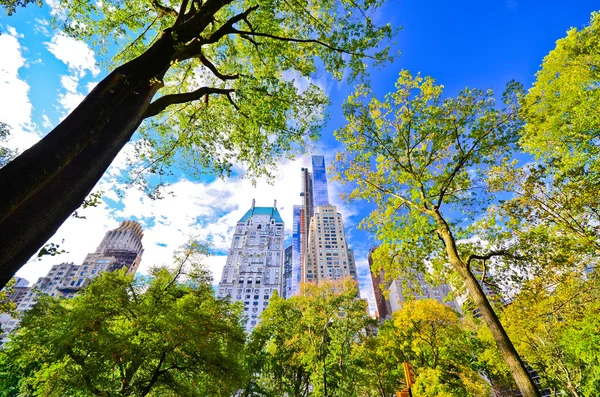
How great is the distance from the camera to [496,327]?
19.0 feet

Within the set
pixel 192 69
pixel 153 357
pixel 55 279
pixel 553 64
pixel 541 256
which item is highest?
pixel 55 279

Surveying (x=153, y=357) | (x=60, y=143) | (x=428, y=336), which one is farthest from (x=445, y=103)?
(x=428, y=336)

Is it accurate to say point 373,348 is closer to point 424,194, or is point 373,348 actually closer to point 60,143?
point 424,194

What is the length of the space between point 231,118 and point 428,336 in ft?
66.6

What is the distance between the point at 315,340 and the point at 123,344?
1747cm

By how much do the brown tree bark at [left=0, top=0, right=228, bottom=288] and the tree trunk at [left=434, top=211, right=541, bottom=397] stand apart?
8248 millimetres

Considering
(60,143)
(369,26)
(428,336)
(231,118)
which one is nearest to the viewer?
(60,143)

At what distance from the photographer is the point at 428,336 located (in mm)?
18312

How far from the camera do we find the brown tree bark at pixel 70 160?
2.41 meters

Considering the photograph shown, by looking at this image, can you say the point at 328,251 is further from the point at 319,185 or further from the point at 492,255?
the point at 492,255

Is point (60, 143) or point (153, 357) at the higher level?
point (60, 143)

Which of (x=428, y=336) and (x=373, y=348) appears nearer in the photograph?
(x=428, y=336)

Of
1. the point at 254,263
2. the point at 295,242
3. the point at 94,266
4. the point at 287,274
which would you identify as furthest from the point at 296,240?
the point at 94,266

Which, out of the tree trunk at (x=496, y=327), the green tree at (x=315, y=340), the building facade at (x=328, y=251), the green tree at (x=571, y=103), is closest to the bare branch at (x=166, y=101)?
the tree trunk at (x=496, y=327)
